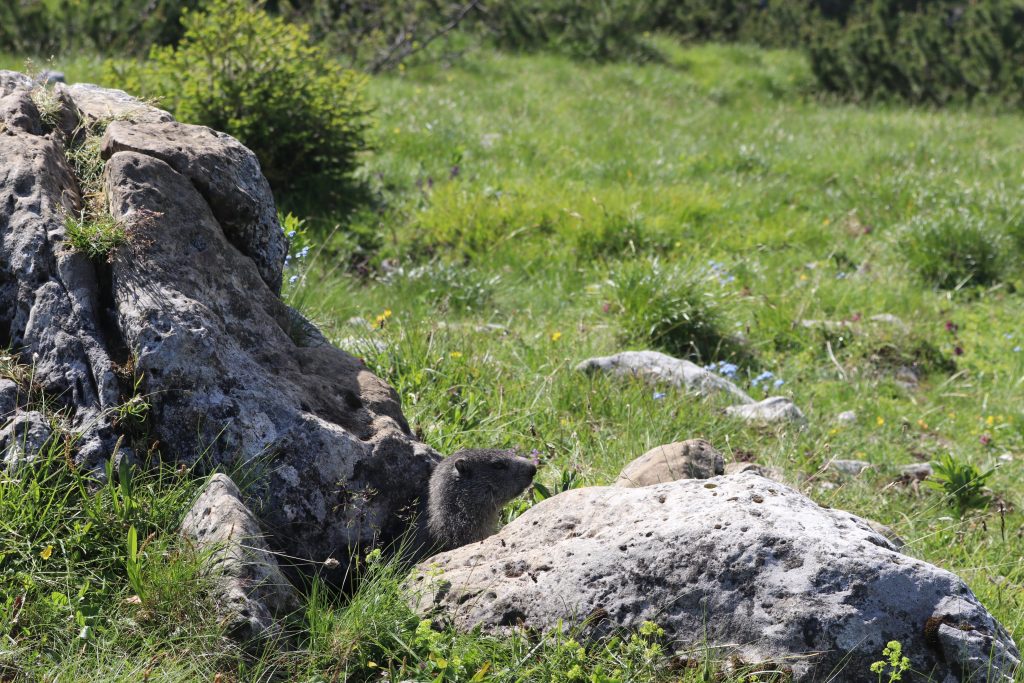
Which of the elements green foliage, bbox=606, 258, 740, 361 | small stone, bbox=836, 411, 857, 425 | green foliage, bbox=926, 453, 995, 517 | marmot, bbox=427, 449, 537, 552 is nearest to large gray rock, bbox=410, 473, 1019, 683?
marmot, bbox=427, 449, 537, 552

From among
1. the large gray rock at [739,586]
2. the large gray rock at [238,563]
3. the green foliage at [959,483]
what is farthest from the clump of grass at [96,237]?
the green foliage at [959,483]

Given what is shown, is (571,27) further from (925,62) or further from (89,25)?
(89,25)

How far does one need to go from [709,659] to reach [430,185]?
24.3 feet

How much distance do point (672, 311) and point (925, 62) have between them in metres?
13.0

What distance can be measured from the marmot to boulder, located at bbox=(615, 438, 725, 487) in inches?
22.6

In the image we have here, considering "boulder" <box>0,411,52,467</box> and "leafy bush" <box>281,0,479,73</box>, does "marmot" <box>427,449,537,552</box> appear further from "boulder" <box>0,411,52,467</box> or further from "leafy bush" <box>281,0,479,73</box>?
"leafy bush" <box>281,0,479,73</box>

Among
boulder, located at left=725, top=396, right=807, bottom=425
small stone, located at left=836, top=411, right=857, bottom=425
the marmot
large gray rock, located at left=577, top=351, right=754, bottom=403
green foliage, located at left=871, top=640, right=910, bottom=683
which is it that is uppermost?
green foliage, located at left=871, top=640, right=910, bottom=683

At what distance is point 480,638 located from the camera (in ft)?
11.4

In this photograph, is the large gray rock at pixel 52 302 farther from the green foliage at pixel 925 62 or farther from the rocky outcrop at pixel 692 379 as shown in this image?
the green foliage at pixel 925 62

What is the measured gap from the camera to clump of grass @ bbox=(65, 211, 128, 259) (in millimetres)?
Result: 3902

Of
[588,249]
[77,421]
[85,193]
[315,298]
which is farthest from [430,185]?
[77,421]

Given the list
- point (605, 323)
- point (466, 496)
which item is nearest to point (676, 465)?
point (466, 496)

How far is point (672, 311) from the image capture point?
749 cm

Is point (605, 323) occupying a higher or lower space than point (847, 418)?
higher
